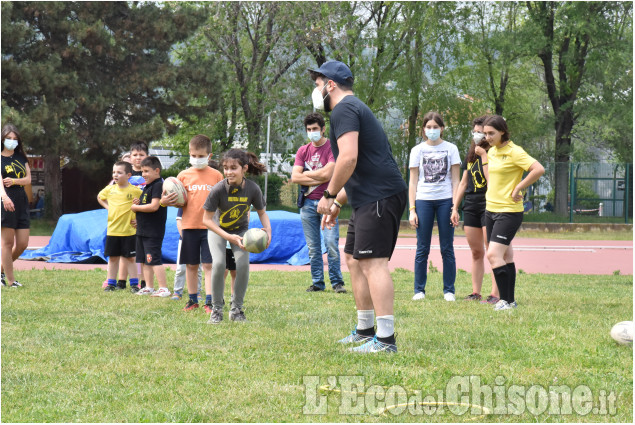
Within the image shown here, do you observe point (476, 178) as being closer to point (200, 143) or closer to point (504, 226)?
point (504, 226)

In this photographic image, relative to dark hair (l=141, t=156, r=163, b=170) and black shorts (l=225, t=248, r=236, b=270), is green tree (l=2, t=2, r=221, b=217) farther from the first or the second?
black shorts (l=225, t=248, r=236, b=270)

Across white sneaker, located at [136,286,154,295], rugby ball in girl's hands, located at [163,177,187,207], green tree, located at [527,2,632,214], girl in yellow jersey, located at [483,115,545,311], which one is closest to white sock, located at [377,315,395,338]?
girl in yellow jersey, located at [483,115,545,311]

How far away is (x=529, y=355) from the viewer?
5492 mm

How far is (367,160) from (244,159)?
1905 mm

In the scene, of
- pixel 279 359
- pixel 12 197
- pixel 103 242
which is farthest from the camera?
pixel 103 242

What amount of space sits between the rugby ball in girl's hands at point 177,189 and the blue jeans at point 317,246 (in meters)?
2.32

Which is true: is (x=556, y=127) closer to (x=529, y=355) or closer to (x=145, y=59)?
(x=145, y=59)

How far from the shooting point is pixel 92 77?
27906 mm

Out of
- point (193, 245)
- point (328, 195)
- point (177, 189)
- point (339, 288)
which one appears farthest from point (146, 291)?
point (328, 195)

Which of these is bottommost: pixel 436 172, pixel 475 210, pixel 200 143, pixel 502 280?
pixel 502 280

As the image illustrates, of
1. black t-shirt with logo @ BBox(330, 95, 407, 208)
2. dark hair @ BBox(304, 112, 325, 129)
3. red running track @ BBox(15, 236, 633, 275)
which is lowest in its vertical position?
red running track @ BBox(15, 236, 633, 275)

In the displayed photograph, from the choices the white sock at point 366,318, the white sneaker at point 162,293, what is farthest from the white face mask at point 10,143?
the white sock at point 366,318

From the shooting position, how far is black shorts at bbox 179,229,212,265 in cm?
814

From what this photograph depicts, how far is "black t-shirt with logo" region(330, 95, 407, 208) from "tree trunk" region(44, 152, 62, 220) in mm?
25241
